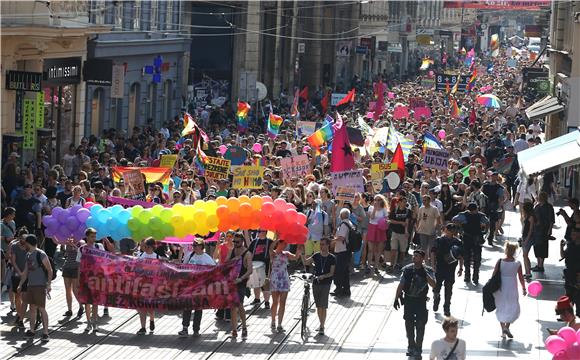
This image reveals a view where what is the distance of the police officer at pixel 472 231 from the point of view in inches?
922

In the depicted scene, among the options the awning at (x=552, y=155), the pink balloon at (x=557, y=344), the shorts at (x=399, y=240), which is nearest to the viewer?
the pink balloon at (x=557, y=344)

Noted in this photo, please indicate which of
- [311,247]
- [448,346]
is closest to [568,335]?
[448,346]

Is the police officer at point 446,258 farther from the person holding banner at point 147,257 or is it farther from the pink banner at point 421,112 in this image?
the pink banner at point 421,112

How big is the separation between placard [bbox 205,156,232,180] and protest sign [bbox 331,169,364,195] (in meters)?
2.84

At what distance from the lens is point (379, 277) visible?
25.0 metres

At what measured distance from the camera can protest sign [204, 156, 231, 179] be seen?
90.4 feet

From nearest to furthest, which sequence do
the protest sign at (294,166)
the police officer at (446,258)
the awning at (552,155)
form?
the police officer at (446,258)
the awning at (552,155)
the protest sign at (294,166)

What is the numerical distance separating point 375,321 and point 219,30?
42.0 m

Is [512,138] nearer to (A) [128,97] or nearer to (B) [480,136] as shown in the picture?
(B) [480,136]

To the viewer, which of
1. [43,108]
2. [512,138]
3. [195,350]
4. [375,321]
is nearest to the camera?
[195,350]

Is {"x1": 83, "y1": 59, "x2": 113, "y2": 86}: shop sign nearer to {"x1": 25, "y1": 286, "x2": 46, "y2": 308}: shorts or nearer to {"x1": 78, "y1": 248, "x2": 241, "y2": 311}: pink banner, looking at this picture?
{"x1": 78, "y1": 248, "x2": 241, "y2": 311}: pink banner

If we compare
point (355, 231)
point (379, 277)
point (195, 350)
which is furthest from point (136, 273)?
point (379, 277)

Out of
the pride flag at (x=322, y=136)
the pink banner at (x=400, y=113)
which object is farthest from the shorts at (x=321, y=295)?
the pink banner at (x=400, y=113)

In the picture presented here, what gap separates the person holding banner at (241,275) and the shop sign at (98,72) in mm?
20852
